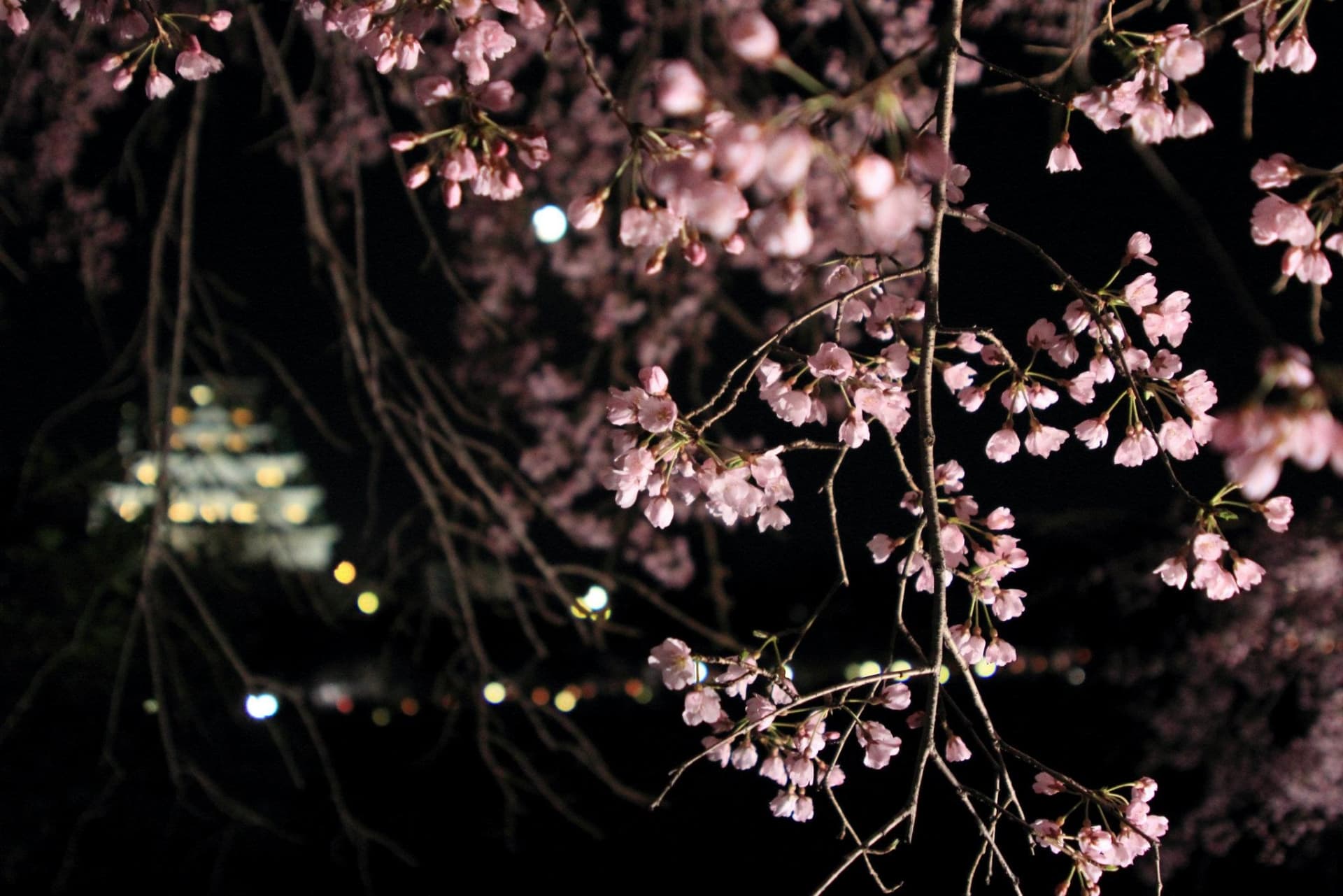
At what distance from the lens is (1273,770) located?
5.67m

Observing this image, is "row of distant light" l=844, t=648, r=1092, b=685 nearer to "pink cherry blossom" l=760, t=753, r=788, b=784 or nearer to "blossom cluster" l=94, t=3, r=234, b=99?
"pink cherry blossom" l=760, t=753, r=788, b=784

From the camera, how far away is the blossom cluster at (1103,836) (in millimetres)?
1487

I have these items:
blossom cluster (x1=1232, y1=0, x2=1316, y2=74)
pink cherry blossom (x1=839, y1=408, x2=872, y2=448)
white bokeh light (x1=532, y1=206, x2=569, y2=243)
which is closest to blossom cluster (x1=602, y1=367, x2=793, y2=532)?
pink cherry blossom (x1=839, y1=408, x2=872, y2=448)

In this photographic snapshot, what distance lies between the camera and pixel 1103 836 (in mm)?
1526

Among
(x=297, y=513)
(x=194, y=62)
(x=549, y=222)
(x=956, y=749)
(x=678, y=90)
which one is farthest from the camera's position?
(x=297, y=513)

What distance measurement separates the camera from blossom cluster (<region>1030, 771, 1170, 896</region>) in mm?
1487

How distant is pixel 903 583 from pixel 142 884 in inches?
256

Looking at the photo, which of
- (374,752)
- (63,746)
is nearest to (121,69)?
(63,746)

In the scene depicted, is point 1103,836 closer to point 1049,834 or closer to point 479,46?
point 1049,834

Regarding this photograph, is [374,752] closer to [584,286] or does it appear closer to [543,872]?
[543,872]

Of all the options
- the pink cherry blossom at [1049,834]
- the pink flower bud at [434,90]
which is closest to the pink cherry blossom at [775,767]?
the pink cherry blossom at [1049,834]

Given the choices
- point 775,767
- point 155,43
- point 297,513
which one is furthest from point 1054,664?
point 297,513

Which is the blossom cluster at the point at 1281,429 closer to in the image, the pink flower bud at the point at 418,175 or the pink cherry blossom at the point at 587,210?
the pink cherry blossom at the point at 587,210

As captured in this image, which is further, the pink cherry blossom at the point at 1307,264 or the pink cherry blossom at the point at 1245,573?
the pink cherry blossom at the point at 1245,573
